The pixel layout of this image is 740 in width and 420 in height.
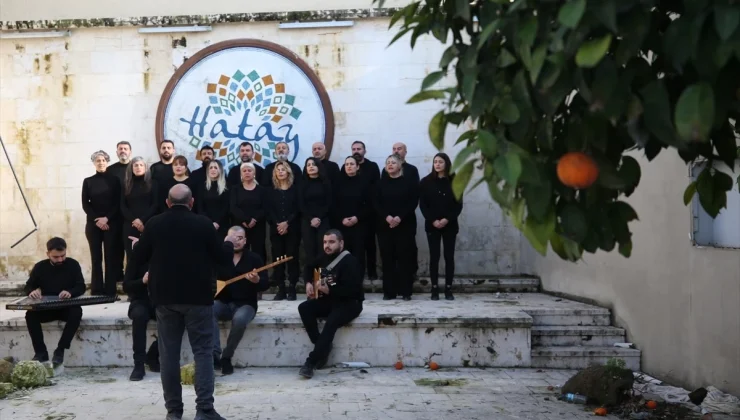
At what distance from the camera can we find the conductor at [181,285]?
21.3 feet

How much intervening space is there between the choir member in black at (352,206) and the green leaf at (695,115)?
808 centimetres

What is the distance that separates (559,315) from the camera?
9.39m

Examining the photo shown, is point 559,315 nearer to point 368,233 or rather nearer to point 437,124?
point 368,233

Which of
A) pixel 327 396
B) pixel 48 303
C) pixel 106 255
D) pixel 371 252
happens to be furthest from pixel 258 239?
pixel 327 396

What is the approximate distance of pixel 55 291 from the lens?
345 inches

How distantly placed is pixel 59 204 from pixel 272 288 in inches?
126

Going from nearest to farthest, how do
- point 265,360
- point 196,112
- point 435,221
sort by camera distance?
1. point 265,360
2. point 435,221
3. point 196,112

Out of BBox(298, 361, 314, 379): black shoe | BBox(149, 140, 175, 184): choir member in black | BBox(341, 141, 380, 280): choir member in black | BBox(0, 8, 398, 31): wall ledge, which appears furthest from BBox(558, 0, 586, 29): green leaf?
BBox(0, 8, 398, 31): wall ledge

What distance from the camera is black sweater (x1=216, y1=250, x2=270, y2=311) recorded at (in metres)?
8.63

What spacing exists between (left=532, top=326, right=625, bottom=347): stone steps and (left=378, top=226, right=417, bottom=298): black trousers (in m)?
1.82

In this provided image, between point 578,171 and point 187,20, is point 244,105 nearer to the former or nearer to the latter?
point 187,20

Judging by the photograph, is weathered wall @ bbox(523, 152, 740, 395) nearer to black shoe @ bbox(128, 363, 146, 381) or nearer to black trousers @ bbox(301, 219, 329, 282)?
black trousers @ bbox(301, 219, 329, 282)

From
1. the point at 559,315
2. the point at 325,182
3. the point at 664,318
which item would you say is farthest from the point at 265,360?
the point at 664,318

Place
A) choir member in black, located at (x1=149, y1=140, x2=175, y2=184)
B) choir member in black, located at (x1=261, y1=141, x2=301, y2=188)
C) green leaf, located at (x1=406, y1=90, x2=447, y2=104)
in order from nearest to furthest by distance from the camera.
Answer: green leaf, located at (x1=406, y1=90, x2=447, y2=104) < choir member in black, located at (x1=149, y1=140, x2=175, y2=184) < choir member in black, located at (x1=261, y1=141, x2=301, y2=188)
